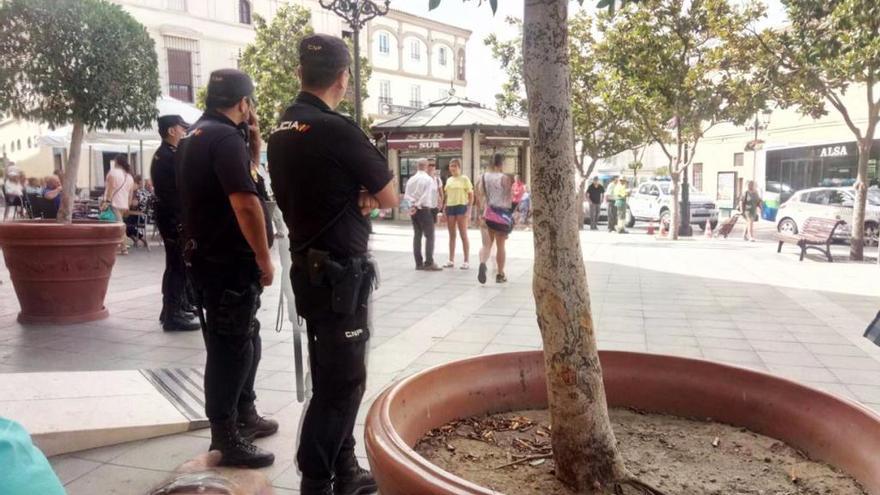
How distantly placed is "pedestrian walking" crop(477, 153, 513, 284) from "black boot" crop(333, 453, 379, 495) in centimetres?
561

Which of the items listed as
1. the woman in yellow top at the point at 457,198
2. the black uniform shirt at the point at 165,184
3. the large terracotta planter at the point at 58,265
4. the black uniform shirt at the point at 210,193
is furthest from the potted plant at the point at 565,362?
the woman in yellow top at the point at 457,198

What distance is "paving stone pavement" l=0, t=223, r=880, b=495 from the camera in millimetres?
3135

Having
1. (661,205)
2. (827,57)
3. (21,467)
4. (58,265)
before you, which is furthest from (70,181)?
(661,205)

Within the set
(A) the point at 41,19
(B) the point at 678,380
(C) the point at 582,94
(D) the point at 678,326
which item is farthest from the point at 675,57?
(B) the point at 678,380

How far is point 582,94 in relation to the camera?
19156 millimetres

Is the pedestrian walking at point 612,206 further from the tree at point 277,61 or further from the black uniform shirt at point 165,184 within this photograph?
the black uniform shirt at point 165,184

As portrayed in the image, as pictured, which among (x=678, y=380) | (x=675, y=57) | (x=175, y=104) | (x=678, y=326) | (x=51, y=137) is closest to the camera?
(x=678, y=380)

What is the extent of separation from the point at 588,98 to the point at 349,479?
1826 cm

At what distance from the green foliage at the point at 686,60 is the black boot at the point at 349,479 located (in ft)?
42.6

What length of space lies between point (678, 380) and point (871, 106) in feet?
36.7

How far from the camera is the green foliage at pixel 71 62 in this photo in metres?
6.15

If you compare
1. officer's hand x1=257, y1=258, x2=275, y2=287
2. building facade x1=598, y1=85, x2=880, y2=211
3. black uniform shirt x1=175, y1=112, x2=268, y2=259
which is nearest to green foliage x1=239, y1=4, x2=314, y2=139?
building facade x1=598, y1=85, x2=880, y2=211

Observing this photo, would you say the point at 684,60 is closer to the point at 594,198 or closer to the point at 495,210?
the point at 594,198

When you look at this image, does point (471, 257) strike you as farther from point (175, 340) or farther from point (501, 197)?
point (175, 340)
